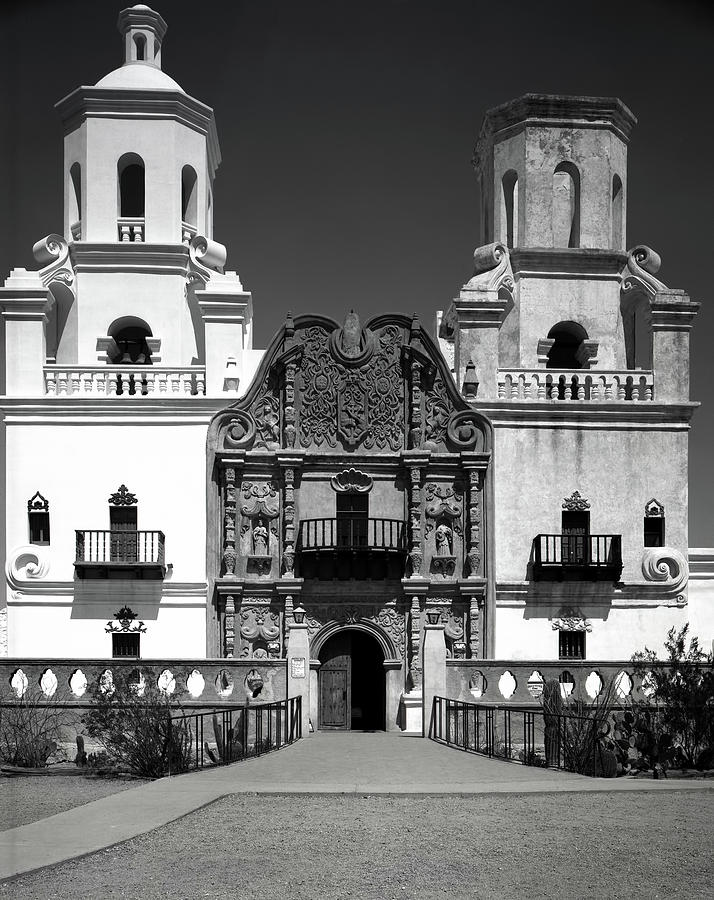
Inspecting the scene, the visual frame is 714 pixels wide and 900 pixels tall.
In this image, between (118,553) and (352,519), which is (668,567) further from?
(118,553)

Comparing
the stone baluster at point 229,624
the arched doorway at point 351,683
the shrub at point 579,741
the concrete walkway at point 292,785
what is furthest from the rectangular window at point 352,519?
the shrub at point 579,741

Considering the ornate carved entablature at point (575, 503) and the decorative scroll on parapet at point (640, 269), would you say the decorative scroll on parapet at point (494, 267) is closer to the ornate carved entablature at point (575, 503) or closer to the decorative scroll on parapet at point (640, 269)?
the decorative scroll on parapet at point (640, 269)

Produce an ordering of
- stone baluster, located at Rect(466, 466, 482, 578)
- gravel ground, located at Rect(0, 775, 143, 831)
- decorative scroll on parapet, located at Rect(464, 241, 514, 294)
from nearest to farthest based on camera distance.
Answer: gravel ground, located at Rect(0, 775, 143, 831)
stone baluster, located at Rect(466, 466, 482, 578)
decorative scroll on parapet, located at Rect(464, 241, 514, 294)

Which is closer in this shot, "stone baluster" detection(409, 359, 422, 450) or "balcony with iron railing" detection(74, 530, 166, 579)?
"balcony with iron railing" detection(74, 530, 166, 579)

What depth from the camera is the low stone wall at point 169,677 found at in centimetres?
2644

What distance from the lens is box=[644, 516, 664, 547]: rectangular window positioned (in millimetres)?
33969

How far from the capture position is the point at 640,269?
35.8 meters

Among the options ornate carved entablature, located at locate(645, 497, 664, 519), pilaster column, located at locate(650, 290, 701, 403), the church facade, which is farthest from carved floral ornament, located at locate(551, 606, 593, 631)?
pilaster column, located at locate(650, 290, 701, 403)

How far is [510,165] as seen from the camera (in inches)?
1437

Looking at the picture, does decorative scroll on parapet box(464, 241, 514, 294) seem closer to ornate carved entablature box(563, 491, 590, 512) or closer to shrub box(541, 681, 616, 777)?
ornate carved entablature box(563, 491, 590, 512)

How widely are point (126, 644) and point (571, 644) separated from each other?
1183 centimetres

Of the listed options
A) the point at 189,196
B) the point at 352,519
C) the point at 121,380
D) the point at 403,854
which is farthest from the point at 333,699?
the point at 403,854

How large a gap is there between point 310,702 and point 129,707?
1162 cm

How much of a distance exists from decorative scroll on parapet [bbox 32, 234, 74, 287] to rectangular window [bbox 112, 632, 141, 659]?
34.0 ft
